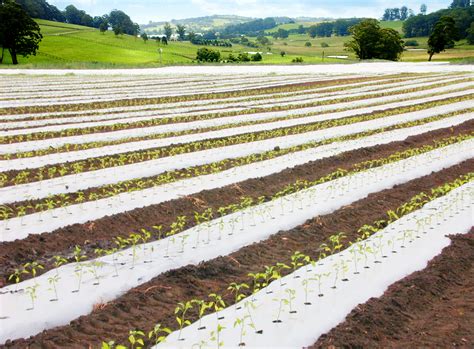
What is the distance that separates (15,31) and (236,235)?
58731mm

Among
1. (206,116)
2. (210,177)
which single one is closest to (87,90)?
(206,116)

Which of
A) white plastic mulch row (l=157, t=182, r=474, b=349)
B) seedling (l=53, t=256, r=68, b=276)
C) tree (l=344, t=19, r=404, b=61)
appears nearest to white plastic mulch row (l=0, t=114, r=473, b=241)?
seedling (l=53, t=256, r=68, b=276)

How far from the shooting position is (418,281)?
5.50 metres

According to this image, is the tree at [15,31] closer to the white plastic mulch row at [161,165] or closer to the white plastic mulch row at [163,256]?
the white plastic mulch row at [161,165]

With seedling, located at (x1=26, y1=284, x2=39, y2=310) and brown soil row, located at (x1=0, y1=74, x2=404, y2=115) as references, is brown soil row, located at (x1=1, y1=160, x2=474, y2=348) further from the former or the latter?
brown soil row, located at (x1=0, y1=74, x2=404, y2=115)

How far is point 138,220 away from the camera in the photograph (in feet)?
24.8

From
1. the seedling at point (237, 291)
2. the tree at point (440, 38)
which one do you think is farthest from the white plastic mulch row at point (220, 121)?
the tree at point (440, 38)

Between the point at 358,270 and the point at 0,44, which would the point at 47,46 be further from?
the point at 358,270

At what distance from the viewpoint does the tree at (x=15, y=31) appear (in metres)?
57.0

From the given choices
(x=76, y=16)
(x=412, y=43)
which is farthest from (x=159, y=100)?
(x=76, y=16)

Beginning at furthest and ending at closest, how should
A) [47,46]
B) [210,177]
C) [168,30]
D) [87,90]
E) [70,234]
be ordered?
1. [168,30]
2. [47,46]
3. [87,90]
4. [210,177]
5. [70,234]

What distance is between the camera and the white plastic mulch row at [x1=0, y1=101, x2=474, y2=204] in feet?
28.8

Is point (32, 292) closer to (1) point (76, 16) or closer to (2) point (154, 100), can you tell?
(2) point (154, 100)

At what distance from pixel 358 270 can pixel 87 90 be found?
23566 millimetres
